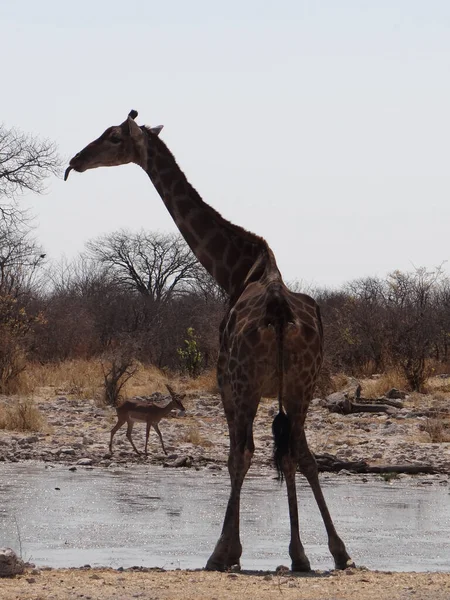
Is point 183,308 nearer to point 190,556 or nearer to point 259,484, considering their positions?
point 259,484

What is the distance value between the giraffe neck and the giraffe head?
0.10 metres

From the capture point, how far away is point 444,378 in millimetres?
25547

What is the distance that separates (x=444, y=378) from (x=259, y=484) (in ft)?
46.0

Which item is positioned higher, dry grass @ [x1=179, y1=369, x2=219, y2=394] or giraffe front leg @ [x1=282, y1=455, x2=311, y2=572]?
dry grass @ [x1=179, y1=369, x2=219, y2=394]

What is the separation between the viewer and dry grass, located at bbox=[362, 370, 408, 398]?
72.8ft

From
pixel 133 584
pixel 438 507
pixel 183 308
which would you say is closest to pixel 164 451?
pixel 438 507

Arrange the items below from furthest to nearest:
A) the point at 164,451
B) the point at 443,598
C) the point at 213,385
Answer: the point at 213,385 < the point at 164,451 < the point at 443,598

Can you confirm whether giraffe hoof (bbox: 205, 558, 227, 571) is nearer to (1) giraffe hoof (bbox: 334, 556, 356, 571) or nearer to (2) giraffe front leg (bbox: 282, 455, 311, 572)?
(2) giraffe front leg (bbox: 282, 455, 311, 572)

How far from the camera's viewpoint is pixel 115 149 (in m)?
9.48

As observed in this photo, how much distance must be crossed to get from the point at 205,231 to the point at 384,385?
1386cm

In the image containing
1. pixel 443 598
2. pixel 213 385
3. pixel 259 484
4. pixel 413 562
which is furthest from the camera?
pixel 213 385

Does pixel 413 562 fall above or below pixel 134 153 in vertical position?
below

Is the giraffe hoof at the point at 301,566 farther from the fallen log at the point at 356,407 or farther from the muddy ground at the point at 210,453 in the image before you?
the fallen log at the point at 356,407

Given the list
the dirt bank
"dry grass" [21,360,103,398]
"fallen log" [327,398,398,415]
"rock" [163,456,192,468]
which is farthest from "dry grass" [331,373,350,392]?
"rock" [163,456,192,468]
